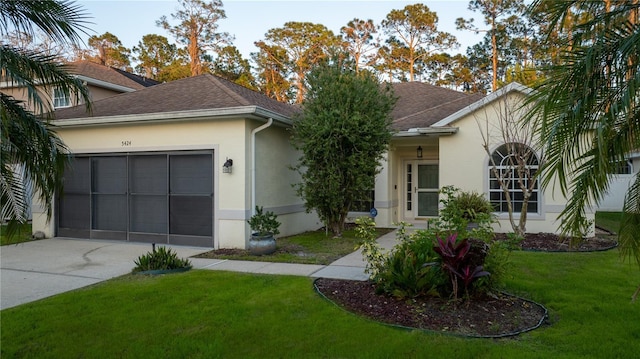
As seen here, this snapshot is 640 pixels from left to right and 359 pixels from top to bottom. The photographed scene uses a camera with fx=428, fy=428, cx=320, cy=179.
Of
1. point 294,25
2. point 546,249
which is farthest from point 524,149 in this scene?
point 294,25

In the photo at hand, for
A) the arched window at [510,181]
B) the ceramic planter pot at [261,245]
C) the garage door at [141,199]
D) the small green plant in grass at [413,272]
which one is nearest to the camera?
the small green plant in grass at [413,272]

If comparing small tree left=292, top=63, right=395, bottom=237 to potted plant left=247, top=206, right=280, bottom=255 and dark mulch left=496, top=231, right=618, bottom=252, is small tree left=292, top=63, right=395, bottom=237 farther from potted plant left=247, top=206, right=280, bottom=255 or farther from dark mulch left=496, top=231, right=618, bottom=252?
dark mulch left=496, top=231, right=618, bottom=252

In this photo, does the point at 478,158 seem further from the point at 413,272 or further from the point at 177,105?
the point at 177,105

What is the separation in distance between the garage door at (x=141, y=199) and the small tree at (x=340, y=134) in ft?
7.90

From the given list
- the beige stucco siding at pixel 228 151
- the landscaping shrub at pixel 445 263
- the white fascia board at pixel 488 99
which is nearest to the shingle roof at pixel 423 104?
the white fascia board at pixel 488 99

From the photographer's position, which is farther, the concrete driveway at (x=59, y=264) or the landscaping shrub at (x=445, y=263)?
the concrete driveway at (x=59, y=264)

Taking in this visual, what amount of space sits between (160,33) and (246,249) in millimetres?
27021

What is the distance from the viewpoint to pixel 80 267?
7.73 meters

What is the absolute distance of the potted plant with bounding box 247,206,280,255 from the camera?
8562 millimetres

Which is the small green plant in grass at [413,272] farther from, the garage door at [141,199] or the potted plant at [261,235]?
the garage door at [141,199]

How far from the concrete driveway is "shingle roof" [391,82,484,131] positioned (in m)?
7.31

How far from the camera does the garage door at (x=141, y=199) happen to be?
9.84 metres

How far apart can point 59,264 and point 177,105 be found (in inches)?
172

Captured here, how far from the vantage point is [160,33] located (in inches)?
1230
